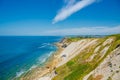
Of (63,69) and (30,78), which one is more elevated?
(63,69)

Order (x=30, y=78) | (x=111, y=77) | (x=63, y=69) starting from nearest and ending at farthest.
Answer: (x=111, y=77)
(x=63, y=69)
(x=30, y=78)

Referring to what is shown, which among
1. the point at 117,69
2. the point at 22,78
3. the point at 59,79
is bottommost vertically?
the point at 22,78

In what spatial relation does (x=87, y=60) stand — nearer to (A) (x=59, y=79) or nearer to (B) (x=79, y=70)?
(B) (x=79, y=70)

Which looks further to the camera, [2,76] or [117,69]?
[2,76]

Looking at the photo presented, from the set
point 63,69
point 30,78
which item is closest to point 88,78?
point 63,69

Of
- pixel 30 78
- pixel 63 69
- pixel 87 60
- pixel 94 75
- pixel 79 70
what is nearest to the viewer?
pixel 94 75

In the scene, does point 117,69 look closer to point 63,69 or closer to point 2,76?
point 63,69

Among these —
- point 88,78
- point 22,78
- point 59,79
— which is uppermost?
point 88,78

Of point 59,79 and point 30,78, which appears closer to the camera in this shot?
point 59,79

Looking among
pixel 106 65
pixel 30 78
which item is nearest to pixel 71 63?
pixel 30 78
